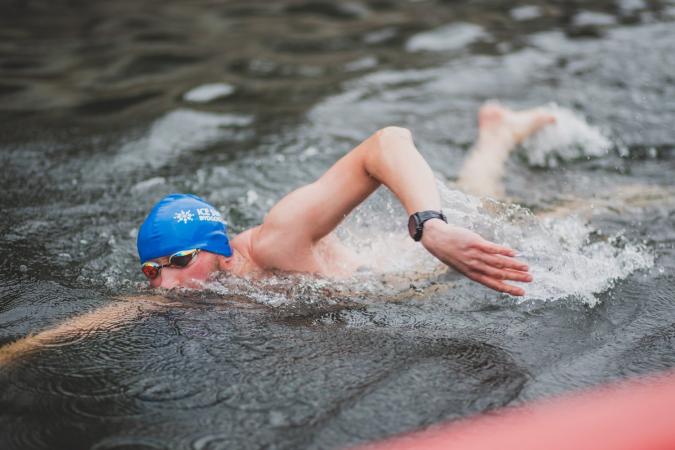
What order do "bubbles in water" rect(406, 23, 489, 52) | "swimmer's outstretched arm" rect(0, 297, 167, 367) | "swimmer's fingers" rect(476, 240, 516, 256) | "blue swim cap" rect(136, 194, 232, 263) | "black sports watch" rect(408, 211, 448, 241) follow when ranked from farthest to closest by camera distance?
"bubbles in water" rect(406, 23, 489, 52) < "blue swim cap" rect(136, 194, 232, 263) < "swimmer's outstretched arm" rect(0, 297, 167, 367) < "black sports watch" rect(408, 211, 448, 241) < "swimmer's fingers" rect(476, 240, 516, 256)

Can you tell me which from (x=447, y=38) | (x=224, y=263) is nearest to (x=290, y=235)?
(x=224, y=263)

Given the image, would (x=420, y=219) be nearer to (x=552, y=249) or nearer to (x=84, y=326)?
(x=552, y=249)

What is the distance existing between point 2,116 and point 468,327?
6371 millimetres

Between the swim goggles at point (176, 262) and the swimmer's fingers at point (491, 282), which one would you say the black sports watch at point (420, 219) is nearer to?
the swimmer's fingers at point (491, 282)

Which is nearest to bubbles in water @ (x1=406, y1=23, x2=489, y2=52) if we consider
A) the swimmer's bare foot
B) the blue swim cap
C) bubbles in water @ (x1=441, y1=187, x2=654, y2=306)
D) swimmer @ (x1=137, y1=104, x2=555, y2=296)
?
the swimmer's bare foot

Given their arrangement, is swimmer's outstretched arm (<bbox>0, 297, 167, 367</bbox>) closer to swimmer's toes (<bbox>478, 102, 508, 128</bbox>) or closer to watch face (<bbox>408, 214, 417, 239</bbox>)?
watch face (<bbox>408, 214, 417, 239</bbox>)

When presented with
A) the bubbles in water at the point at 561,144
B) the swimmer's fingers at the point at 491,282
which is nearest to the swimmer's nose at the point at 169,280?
the swimmer's fingers at the point at 491,282

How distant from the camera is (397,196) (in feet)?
11.9

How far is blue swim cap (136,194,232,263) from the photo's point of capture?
4211mm

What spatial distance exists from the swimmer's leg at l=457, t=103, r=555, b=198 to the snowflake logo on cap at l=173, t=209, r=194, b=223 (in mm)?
2555

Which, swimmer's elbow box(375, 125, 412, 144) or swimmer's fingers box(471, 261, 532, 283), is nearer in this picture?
swimmer's fingers box(471, 261, 532, 283)

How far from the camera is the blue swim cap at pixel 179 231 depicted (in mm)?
4211

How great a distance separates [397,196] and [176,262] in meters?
1.46

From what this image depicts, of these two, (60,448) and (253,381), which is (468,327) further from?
(60,448)
